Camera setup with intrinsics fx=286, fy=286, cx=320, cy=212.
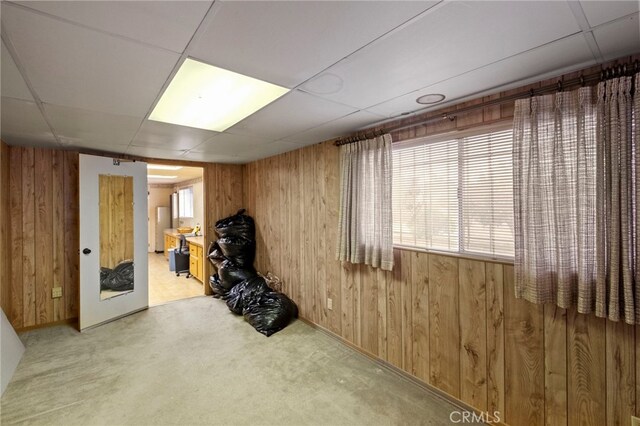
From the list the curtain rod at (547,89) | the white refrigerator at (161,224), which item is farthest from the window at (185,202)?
the curtain rod at (547,89)

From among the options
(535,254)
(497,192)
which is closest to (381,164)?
(497,192)

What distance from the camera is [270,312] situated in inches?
134

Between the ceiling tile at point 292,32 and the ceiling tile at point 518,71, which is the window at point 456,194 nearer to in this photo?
the ceiling tile at point 518,71

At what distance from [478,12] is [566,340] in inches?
69.4

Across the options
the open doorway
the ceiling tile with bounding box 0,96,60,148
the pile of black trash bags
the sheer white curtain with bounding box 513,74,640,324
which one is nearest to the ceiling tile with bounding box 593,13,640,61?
the sheer white curtain with bounding box 513,74,640,324

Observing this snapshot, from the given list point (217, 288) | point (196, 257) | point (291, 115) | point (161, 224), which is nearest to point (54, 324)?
point (217, 288)

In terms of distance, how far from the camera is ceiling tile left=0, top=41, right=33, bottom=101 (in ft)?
4.37

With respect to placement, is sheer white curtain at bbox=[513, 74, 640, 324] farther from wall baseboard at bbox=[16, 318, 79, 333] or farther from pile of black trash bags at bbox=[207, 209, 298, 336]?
wall baseboard at bbox=[16, 318, 79, 333]

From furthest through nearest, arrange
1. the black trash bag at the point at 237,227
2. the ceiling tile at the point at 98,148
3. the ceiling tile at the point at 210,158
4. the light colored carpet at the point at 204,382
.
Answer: the black trash bag at the point at 237,227 → the ceiling tile at the point at 210,158 → the ceiling tile at the point at 98,148 → the light colored carpet at the point at 204,382

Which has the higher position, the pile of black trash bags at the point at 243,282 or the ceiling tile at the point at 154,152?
the ceiling tile at the point at 154,152

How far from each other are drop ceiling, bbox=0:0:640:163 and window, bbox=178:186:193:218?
6.09m

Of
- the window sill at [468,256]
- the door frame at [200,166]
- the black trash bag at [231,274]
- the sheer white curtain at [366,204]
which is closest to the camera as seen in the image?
the window sill at [468,256]

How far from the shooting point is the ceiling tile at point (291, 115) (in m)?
1.94

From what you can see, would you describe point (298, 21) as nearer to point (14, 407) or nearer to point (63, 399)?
point (63, 399)
